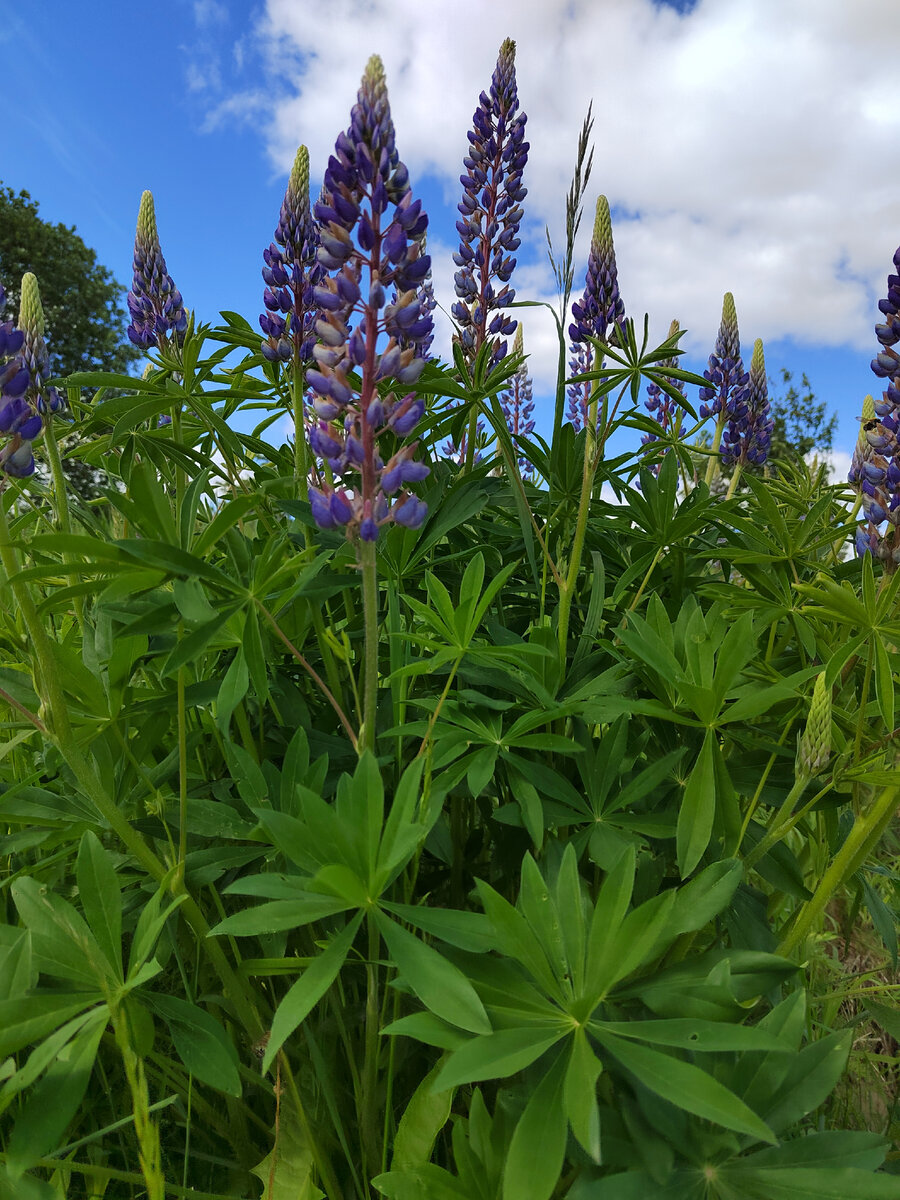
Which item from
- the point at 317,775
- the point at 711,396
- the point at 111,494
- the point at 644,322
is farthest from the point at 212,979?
the point at 711,396

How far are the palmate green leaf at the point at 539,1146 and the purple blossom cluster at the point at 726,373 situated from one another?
2970 millimetres

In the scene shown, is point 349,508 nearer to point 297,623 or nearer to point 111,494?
point 111,494

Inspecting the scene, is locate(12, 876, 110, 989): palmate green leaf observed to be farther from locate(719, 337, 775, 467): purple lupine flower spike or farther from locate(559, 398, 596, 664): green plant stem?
locate(719, 337, 775, 467): purple lupine flower spike

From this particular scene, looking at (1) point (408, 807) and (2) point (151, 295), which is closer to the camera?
(1) point (408, 807)

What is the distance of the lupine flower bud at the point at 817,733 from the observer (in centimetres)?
143

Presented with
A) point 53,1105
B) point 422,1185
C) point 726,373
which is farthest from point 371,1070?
point 726,373

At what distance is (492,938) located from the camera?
126 cm

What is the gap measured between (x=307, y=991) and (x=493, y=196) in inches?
116

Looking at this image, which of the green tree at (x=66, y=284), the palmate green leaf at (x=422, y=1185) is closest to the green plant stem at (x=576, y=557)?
the palmate green leaf at (x=422, y=1185)

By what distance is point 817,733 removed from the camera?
4.82 ft

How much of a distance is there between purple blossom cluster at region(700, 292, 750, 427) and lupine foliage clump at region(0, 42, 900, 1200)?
1.23 m

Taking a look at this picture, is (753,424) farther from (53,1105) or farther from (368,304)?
(53,1105)

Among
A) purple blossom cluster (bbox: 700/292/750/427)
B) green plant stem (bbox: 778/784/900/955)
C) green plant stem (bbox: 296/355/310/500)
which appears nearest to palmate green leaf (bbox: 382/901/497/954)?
green plant stem (bbox: 778/784/900/955)

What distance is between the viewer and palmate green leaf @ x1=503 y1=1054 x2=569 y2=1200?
1.03 meters
